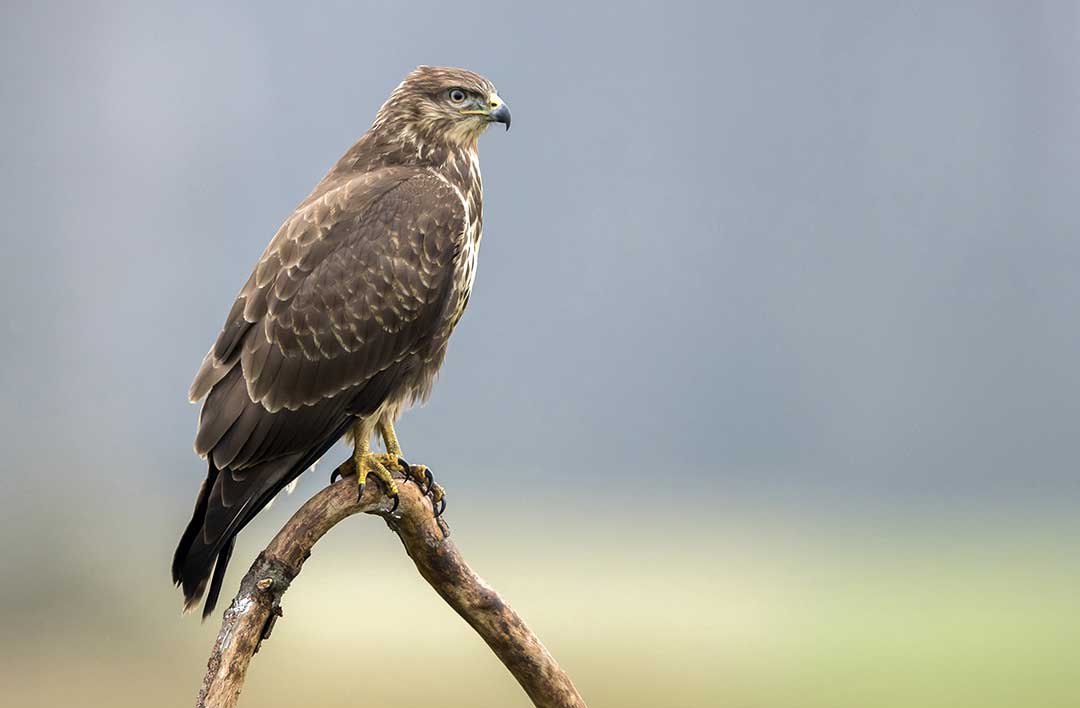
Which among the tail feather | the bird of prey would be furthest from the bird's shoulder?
the tail feather

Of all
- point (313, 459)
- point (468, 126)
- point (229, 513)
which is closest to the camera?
point (229, 513)

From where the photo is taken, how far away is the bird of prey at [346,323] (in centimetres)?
280

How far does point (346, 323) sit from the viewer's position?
2939 mm

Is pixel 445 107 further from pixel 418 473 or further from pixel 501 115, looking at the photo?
pixel 418 473

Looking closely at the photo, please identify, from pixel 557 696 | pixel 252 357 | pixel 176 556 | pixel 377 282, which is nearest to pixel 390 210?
pixel 377 282

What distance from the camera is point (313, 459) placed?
9.57 ft

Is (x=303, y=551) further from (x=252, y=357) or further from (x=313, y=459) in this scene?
(x=252, y=357)

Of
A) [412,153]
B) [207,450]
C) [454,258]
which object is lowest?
[207,450]

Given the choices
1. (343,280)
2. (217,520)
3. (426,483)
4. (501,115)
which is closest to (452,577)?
(426,483)

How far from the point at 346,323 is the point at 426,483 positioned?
19.7 inches

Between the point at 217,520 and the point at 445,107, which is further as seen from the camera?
the point at 445,107

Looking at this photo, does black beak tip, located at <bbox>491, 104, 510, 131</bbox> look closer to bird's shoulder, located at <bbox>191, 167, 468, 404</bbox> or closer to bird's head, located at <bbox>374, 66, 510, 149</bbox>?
bird's head, located at <bbox>374, 66, 510, 149</bbox>

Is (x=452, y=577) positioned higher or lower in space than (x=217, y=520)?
higher

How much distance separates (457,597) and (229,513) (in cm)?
64
